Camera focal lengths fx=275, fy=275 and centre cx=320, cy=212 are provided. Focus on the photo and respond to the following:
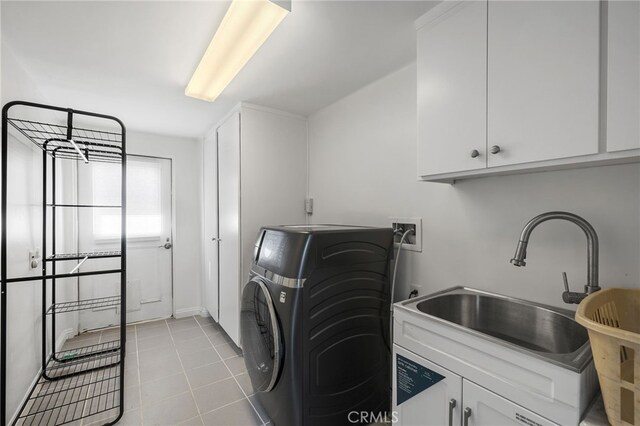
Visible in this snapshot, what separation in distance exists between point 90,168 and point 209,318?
220cm

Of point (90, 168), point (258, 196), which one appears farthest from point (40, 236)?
point (258, 196)

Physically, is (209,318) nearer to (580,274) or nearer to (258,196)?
(258,196)

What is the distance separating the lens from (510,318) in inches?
51.4

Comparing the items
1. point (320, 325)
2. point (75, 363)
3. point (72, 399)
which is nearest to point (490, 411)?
point (320, 325)

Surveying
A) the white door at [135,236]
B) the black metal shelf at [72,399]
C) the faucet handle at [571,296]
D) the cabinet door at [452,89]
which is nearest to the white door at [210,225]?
the white door at [135,236]

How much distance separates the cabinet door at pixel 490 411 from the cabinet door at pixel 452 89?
85 cm

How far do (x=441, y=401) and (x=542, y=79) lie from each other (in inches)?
50.1

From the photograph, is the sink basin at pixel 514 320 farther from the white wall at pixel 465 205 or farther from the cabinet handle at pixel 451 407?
the cabinet handle at pixel 451 407

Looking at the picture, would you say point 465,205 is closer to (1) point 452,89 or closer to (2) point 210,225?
(1) point 452,89

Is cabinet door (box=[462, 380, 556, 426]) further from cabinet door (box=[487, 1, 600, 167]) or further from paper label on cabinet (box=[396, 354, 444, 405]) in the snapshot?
cabinet door (box=[487, 1, 600, 167])

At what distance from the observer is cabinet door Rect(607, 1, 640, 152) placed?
0.78m

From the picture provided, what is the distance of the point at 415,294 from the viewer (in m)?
1.77

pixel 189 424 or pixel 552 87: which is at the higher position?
pixel 552 87

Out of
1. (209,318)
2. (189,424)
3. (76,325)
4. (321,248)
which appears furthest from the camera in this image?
(209,318)
